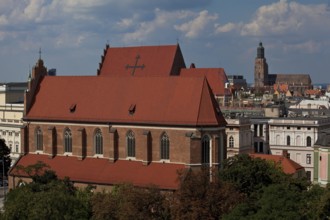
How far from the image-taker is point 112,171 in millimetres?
70062

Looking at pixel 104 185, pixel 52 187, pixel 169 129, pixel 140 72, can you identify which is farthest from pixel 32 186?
pixel 140 72

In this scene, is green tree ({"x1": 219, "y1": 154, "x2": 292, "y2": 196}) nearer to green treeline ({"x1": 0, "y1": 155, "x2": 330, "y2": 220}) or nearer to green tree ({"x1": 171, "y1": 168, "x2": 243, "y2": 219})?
green treeline ({"x1": 0, "y1": 155, "x2": 330, "y2": 220})

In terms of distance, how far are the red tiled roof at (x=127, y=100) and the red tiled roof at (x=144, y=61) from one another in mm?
20173

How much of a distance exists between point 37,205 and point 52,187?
936 cm

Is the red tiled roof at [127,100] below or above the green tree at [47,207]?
above

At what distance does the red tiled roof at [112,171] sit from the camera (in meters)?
66.6

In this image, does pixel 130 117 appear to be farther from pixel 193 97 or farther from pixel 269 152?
pixel 269 152

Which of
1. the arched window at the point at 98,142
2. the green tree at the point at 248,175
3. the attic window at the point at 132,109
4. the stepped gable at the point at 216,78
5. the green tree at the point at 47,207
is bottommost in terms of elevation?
the green tree at the point at 47,207

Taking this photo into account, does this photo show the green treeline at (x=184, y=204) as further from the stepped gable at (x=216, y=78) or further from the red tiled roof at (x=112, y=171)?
the stepped gable at (x=216, y=78)

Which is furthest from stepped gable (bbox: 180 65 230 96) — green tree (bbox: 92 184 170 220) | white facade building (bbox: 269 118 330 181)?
green tree (bbox: 92 184 170 220)

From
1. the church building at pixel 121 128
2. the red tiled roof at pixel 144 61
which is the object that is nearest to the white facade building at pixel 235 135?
the red tiled roof at pixel 144 61

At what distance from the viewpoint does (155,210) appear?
5200cm

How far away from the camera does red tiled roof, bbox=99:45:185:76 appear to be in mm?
95000

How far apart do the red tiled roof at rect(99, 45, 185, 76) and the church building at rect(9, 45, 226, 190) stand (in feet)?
62.8
